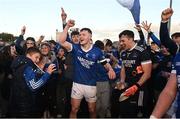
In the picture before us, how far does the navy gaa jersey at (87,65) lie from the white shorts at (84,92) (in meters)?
0.09

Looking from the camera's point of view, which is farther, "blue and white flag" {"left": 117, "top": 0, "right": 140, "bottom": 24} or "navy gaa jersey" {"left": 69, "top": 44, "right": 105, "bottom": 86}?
"navy gaa jersey" {"left": 69, "top": 44, "right": 105, "bottom": 86}

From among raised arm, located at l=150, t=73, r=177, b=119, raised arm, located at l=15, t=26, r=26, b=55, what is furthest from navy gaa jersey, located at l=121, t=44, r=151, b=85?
raised arm, located at l=150, t=73, r=177, b=119

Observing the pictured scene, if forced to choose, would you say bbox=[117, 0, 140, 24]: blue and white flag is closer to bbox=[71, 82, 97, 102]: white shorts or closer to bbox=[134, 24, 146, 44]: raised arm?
bbox=[134, 24, 146, 44]: raised arm

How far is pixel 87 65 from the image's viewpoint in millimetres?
9211

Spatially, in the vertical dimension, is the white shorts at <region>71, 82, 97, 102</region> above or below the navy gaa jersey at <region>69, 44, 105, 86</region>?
below

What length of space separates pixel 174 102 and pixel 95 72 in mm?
5479

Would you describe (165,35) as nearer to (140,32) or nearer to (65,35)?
(65,35)

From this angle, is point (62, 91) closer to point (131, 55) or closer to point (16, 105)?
point (131, 55)

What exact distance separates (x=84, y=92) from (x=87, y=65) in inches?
23.3

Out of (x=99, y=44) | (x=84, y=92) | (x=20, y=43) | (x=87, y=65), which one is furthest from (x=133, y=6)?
(x=20, y=43)

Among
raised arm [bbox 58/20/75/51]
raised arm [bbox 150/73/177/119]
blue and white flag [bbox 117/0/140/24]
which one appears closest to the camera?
raised arm [bbox 150/73/177/119]

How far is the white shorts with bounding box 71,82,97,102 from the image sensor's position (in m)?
9.20

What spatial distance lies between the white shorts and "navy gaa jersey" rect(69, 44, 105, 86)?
0.29 ft

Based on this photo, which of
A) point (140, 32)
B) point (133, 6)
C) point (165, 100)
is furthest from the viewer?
point (140, 32)
